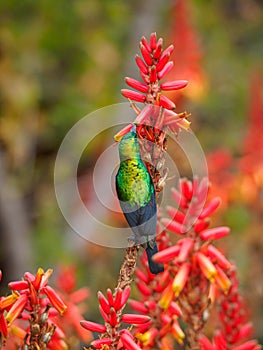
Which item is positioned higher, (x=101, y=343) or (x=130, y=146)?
(x=130, y=146)

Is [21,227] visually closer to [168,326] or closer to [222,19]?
[222,19]

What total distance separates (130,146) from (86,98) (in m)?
5.33

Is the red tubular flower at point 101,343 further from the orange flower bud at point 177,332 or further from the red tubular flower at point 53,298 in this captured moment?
the orange flower bud at point 177,332

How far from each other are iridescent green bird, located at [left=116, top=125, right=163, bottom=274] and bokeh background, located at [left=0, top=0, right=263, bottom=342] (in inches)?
129

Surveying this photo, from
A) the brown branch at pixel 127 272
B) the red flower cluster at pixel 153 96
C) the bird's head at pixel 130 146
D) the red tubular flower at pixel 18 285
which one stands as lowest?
the brown branch at pixel 127 272

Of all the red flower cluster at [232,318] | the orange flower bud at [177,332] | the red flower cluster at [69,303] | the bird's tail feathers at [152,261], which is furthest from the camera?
the red flower cluster at [69,303]

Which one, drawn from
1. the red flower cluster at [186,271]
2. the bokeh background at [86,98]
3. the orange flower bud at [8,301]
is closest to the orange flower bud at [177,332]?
the red flower cluster at [186,271]

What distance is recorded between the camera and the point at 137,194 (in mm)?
1576

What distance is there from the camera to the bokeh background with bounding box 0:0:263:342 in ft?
17.9

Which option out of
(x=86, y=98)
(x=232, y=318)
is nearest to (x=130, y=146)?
(x=232, y=318)

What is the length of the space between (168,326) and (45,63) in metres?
5.41

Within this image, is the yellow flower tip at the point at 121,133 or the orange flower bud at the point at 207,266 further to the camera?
the orange flower bud at the point at 207,266

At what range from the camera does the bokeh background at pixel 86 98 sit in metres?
5.46

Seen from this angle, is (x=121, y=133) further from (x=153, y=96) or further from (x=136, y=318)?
(x=136, y=318)
